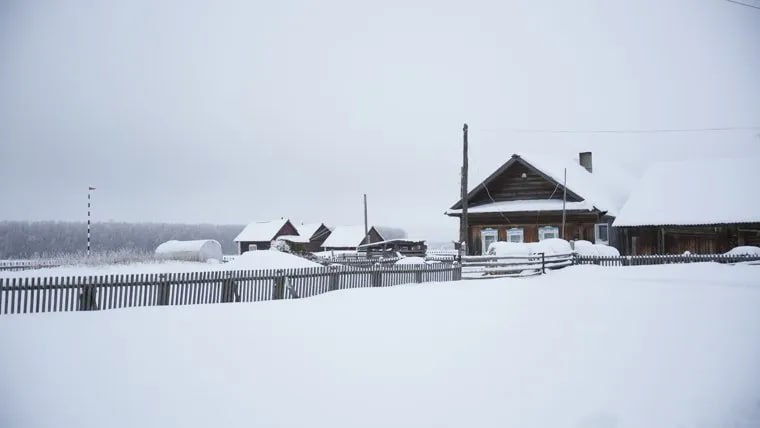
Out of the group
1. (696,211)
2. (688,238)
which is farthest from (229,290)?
(688,238)

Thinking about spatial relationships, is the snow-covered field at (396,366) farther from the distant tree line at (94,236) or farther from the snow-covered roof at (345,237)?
the distant tree line at (94,236)

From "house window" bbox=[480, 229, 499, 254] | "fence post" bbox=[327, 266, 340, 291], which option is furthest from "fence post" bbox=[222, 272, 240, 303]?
"house window" bbox=[480, 229, 499, 254]

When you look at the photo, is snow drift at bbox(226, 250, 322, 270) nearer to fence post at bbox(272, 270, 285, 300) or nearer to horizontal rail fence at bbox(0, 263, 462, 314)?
horizontal rail fence at bbox(0, 263, 462, 314)

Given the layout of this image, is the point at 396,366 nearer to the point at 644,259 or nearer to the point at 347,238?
the point at 644,259

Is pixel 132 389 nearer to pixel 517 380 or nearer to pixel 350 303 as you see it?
pixel 517 380

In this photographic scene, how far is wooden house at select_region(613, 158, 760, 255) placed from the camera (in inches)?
1101

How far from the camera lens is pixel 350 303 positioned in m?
12.7

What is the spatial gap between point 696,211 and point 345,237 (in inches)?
1882

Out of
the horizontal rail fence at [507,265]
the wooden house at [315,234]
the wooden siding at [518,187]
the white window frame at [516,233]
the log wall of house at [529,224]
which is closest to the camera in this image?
the horizontal rail fence at [507,265]

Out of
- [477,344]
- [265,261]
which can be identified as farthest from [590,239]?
[477,344]

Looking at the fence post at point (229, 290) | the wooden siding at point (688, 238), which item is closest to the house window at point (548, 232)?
the wooden siding at point (688, 238)

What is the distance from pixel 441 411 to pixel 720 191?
103ft

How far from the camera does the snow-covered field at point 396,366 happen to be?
5.38 meters

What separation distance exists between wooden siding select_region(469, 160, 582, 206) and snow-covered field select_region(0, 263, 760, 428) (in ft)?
67.1
